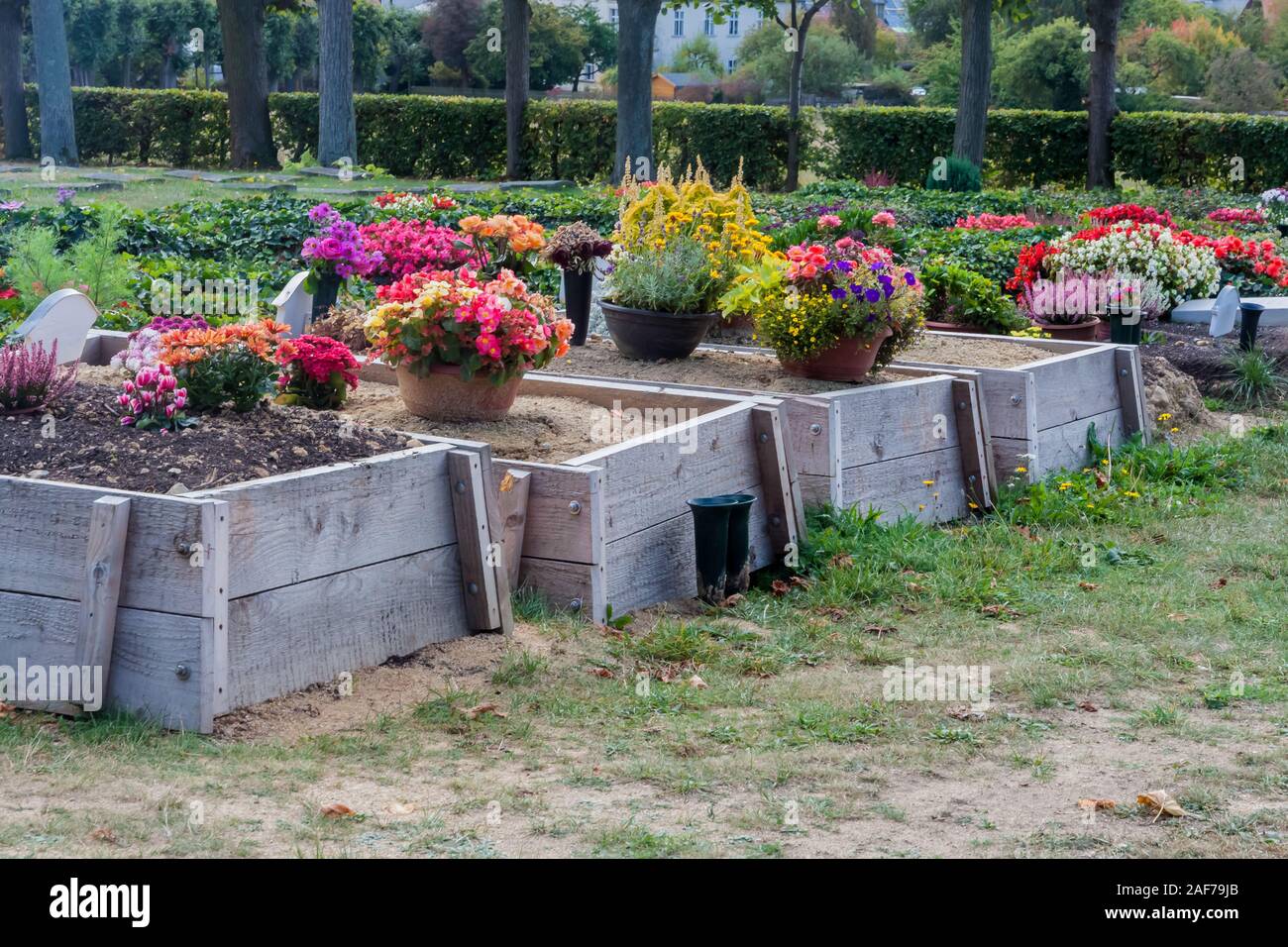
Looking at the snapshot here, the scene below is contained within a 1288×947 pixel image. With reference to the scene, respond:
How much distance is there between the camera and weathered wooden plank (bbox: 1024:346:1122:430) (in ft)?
27.1

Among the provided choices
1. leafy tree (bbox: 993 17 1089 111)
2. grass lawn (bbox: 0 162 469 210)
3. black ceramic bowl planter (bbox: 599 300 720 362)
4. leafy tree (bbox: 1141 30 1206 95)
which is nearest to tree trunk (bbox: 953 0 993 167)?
grass lawn (bbox: 0 162 469 210)

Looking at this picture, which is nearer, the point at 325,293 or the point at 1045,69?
the point at 325,293

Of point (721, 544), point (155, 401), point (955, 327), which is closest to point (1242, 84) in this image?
point (955, 327)

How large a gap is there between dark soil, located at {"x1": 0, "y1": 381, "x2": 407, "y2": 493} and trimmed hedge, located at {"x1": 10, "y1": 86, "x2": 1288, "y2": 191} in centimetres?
1984

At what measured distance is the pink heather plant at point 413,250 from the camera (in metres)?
8.34

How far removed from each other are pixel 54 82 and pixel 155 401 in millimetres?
27265

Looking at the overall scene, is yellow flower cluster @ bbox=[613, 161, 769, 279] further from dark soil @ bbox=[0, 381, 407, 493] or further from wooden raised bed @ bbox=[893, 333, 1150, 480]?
dark soil @ bbox=[0, 381, 407, 493]

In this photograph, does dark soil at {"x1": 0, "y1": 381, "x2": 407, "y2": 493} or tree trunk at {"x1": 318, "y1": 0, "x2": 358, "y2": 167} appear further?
tree trunk at {"x1": 318, "y1": 0, "x2": 358, "y2": 167}

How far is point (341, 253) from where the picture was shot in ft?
26.7

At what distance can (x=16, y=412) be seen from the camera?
17.6 ft

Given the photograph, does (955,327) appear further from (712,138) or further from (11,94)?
(11,94)

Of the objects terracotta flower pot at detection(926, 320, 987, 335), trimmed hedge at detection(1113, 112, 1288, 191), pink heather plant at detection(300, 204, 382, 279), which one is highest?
trimmed hedge at detection(1113, 112, 1288, 191)

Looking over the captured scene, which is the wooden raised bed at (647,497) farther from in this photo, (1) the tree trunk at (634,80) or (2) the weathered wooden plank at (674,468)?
(1) the tree trunk at (634,80)

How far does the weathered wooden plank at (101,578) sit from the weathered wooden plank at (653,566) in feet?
6.48
